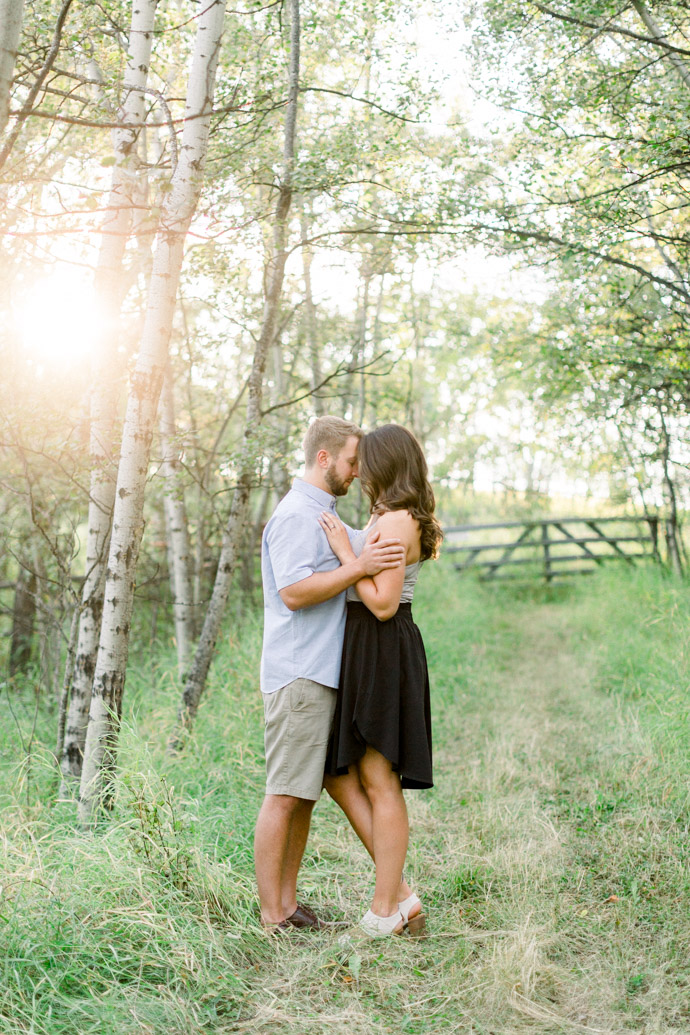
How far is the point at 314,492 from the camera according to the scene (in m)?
3.16

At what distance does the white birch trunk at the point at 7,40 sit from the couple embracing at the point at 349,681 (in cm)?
164

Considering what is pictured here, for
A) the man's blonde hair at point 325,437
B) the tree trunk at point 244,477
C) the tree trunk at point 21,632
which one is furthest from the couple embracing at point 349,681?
the tree trunk at point 21,632

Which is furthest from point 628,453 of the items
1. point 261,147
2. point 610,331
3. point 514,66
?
point 261,147

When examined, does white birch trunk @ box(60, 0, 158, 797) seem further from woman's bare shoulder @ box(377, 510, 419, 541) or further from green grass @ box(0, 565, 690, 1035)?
woman's bare shoulder @ box(377, 510, 419, 541)

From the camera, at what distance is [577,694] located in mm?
6461

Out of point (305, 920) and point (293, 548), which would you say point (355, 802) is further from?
point (293, 548)

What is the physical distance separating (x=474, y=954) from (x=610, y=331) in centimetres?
592

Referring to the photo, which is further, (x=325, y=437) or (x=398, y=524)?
(x=325, y=437)

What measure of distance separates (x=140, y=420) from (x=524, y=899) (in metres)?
2.66

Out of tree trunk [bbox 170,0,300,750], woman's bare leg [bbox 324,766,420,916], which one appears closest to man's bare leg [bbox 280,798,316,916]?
woman's bare leg [bbox 324,766,420,916]

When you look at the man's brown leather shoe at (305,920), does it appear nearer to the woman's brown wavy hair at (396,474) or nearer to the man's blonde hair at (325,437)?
the woman's brown wavy hair at (396,474)

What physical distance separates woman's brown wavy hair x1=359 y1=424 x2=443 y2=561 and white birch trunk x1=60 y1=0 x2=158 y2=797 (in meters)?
1.76

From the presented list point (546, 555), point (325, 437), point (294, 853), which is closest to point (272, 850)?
point (294, 853)

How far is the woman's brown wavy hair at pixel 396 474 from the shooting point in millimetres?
3064
